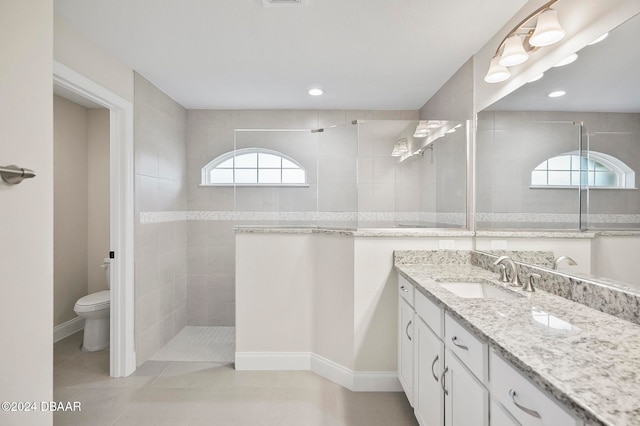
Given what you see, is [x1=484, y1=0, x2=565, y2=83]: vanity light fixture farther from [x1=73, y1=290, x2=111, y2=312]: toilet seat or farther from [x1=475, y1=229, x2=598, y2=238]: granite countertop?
[x1=73, y1=290, x2=111, y2=312]: toilet seat

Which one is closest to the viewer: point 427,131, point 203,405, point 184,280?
point 203,405

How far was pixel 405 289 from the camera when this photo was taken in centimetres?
226

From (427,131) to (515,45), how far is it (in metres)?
1.00

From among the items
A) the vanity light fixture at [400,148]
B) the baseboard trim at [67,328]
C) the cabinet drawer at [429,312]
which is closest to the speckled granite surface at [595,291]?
the cabinet drawer at [429,312]

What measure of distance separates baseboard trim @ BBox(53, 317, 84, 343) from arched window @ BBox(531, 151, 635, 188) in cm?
439

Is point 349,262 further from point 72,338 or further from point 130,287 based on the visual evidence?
point 72,338

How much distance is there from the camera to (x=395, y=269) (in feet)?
8.18

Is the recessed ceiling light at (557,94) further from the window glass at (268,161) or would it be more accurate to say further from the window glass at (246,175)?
the window glass at (246,175)

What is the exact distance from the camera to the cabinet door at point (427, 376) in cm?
159

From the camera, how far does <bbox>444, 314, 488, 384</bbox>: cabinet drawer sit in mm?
1172

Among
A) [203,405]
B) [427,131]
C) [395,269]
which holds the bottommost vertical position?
[203,405]

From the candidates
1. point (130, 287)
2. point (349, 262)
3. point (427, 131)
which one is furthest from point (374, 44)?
point (130, 287)

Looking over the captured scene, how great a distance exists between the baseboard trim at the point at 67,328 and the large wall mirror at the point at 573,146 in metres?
4.16

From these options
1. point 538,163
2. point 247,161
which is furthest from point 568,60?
point 247,161
